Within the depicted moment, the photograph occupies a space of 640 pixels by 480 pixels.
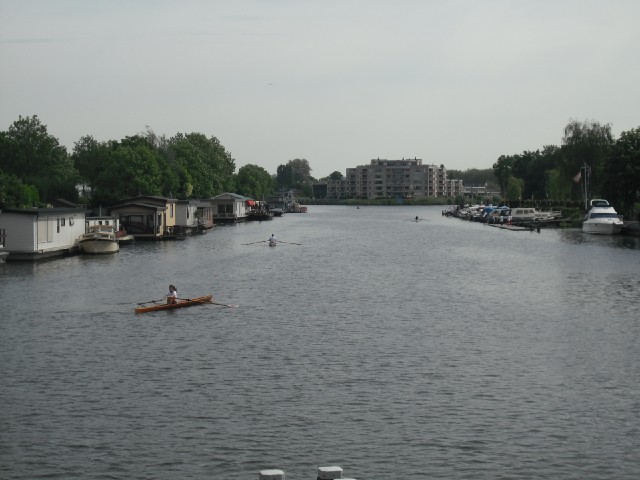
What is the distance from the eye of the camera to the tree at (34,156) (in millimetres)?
146875

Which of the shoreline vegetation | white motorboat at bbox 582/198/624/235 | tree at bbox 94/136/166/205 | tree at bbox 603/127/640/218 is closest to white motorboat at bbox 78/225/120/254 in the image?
the shoreline vegetation

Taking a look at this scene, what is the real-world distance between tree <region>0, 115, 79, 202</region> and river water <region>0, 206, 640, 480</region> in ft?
257

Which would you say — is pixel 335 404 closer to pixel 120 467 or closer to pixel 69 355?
pixel 120 467

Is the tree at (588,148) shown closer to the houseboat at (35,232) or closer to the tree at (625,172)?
the tree at (625,172)

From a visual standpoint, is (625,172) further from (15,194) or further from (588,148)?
(15,194)

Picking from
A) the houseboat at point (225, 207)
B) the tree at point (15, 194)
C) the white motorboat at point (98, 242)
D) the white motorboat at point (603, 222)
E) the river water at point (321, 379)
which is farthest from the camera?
the houseboat at point (225, 207)

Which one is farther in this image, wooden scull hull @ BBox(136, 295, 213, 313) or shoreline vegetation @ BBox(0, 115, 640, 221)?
shoreline vegetation @ BBox(0, 115, 640, 221)

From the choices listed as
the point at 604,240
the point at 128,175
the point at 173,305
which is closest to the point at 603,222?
the point at 604,240

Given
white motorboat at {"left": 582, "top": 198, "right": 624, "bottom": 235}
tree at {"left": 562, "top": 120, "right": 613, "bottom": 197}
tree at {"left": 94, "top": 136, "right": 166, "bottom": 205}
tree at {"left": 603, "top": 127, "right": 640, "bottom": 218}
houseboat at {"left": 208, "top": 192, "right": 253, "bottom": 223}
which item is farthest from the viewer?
houseboat at {"left": 208, "top": 192, "right": 253, "bottom": 223}

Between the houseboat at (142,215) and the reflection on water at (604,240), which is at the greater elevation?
the houseboat at (142,215)

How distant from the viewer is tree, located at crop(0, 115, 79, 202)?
14688 centimetres

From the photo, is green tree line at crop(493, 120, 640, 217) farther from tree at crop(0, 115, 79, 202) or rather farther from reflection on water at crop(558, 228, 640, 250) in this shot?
tree at crop(0, 115, 79, 202)

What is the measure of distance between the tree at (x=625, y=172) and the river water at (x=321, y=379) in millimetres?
68605

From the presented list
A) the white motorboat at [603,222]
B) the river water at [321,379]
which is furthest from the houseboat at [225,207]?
the river water at [321,379]
